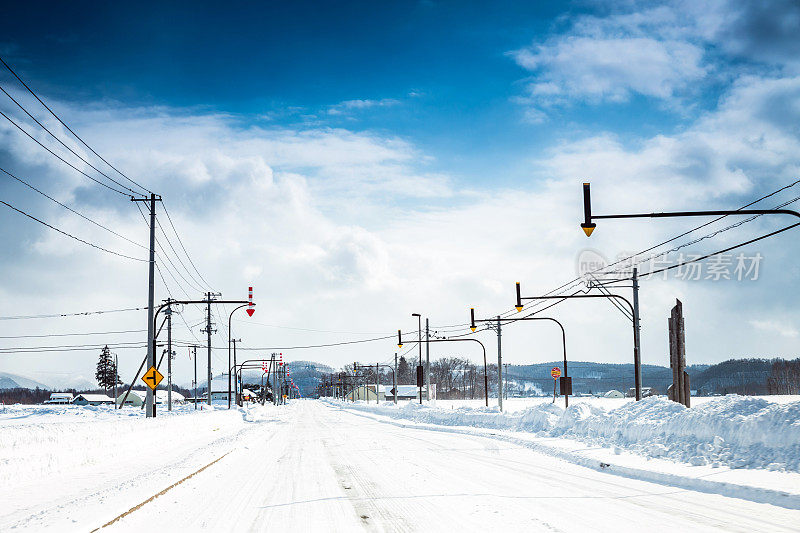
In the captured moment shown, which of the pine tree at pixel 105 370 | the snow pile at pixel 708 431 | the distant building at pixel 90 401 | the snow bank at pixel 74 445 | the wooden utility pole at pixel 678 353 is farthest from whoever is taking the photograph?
the pine tree at pixel 105 370

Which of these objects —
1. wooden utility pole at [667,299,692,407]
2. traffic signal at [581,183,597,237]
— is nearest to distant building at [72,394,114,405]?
wooden utility pole at [667,299,692,407]

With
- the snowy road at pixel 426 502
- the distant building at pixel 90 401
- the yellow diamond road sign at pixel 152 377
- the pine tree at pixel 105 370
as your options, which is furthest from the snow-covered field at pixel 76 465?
the pine tree at pixel 105 370

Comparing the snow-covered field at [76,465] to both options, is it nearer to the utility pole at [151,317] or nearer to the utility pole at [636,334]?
the utility pole at [151,317]

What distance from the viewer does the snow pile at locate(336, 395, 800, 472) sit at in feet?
42.1

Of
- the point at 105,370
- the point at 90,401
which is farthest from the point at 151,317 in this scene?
the point at 105,370

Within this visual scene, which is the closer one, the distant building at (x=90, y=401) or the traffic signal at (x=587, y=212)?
the traffic signal at (x=587, y=212)

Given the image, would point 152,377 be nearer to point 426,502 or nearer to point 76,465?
point 76,465

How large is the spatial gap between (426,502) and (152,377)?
82.0 ft

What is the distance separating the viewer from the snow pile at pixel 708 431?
12.8 m

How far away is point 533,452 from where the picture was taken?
1916 centimetres

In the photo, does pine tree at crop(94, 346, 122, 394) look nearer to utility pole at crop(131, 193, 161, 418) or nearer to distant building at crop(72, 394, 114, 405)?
distant building at crop(72, 394, 114, 405)

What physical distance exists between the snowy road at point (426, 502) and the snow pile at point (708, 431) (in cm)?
245

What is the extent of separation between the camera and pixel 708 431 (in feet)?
48.5

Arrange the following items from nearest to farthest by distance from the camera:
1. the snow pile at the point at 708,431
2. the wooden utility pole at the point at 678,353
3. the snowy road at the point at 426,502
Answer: the snowy road at the point at 426,502
the snow pile at the point at 708,431
the wooden utility pole at the point at 678,353
